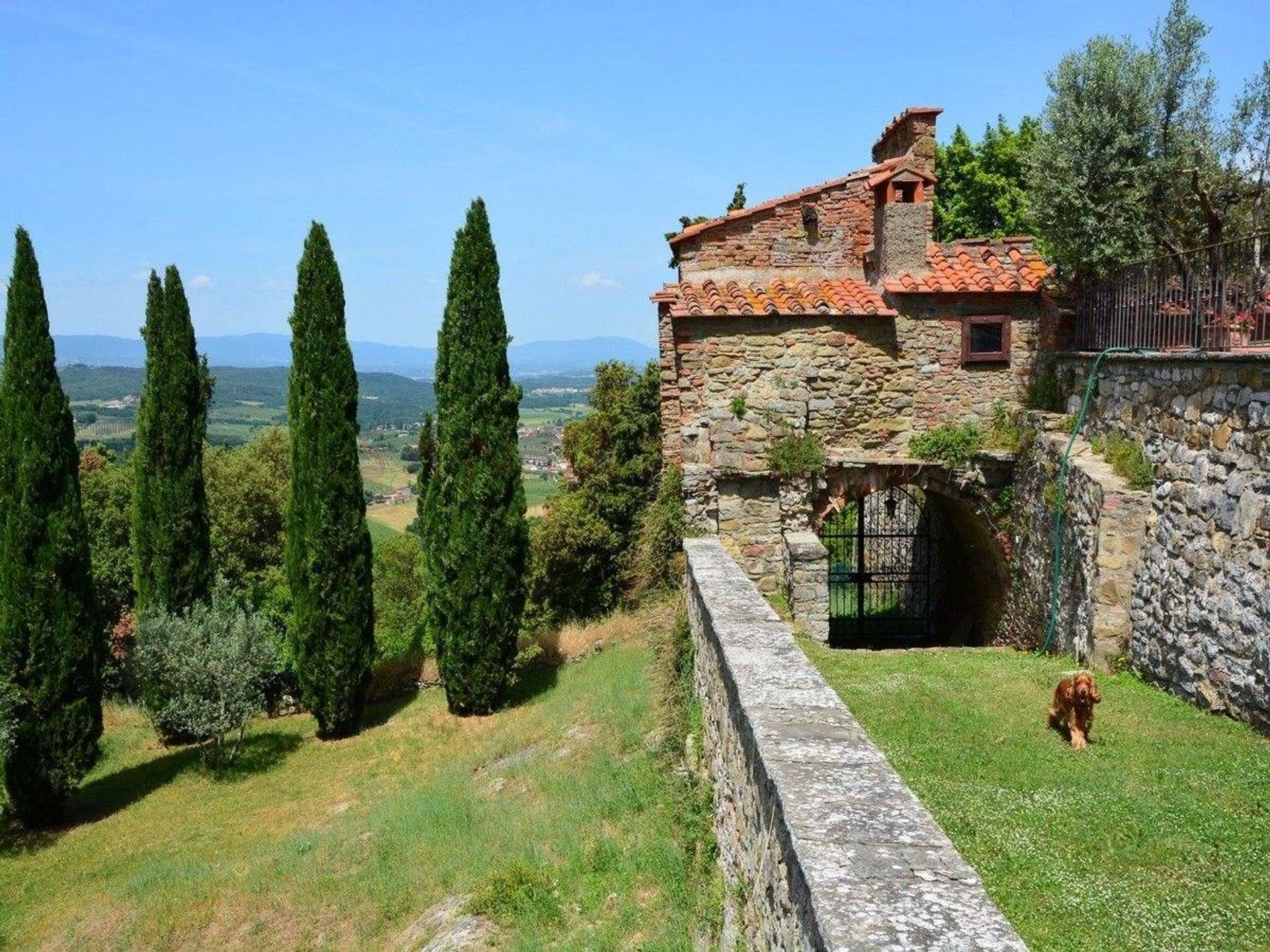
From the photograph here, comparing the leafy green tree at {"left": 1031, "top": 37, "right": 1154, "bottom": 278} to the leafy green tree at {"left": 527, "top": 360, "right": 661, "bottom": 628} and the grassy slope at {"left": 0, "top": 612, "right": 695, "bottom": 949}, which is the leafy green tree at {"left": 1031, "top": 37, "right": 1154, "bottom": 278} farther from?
the leafy green tree at {"left": 527, "top": 360, "right": 661, "bottom": 628}

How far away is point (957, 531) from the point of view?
52.5ft

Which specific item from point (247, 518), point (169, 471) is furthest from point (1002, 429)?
point (247, 518)

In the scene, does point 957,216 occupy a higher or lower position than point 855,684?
higher

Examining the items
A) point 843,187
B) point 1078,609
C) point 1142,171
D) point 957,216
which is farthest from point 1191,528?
point 957,216

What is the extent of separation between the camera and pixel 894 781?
391 cm

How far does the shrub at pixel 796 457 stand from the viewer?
40.4 feet

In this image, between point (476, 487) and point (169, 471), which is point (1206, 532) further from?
point (169, 471)

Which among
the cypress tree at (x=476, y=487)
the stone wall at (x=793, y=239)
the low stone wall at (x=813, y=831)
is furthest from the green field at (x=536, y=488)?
the low stone wall at (x=813, y=831)

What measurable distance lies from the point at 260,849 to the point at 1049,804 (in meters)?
11.2

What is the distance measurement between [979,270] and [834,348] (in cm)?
241

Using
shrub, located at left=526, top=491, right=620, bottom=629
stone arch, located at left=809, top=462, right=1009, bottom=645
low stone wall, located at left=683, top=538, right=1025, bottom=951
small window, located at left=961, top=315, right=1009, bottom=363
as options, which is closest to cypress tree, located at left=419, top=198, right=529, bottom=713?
shrub, located at left=526, top=491, right=620, bottom=629

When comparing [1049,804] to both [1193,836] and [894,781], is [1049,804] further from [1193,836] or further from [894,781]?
[894,781]

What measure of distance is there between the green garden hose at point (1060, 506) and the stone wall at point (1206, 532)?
0.94m

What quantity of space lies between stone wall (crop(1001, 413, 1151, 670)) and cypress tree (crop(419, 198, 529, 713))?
9497mm
